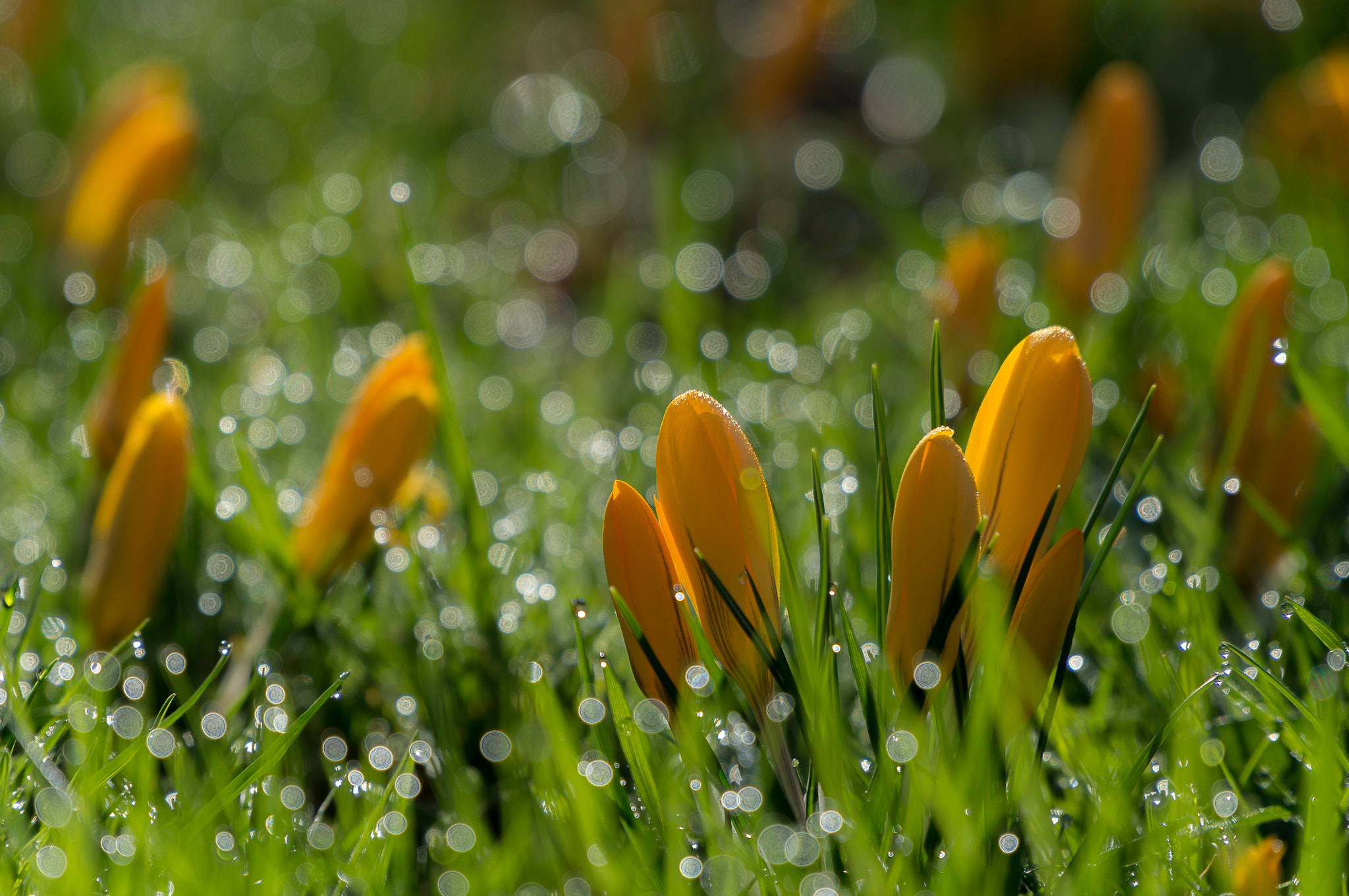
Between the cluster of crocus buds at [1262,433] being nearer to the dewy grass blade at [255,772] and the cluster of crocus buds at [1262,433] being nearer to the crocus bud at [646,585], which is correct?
the crocus bud at [646,585]

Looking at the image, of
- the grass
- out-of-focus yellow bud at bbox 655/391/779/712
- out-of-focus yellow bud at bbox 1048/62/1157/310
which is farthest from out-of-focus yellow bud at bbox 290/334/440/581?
out-of-focus yellow bud at bbox 1048/62/1157/310

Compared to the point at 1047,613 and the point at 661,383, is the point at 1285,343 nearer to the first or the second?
the point at 1047,613

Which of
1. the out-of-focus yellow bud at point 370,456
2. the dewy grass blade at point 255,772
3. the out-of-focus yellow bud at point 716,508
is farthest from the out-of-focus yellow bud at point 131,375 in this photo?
the out-of-focus yellow bud at point 716,508

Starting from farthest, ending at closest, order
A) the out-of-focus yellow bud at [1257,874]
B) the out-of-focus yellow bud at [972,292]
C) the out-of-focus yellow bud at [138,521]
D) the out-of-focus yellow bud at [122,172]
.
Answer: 1. the out-of-focus yellow bud at [122,172]
2. the out-of-focus yellow bud at [972,292]
3. the out-of-focus yellow bud at [138,521]
4. the out-of-focus yellow bud at [1257,874]

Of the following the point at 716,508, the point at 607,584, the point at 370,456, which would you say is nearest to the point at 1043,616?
the point at 716,508

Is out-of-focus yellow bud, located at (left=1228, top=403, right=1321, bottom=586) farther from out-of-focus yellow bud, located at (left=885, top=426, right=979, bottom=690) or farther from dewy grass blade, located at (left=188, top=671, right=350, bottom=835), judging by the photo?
dewy grass blade, located at (left=188, top=671, right=350, bottom=835)
